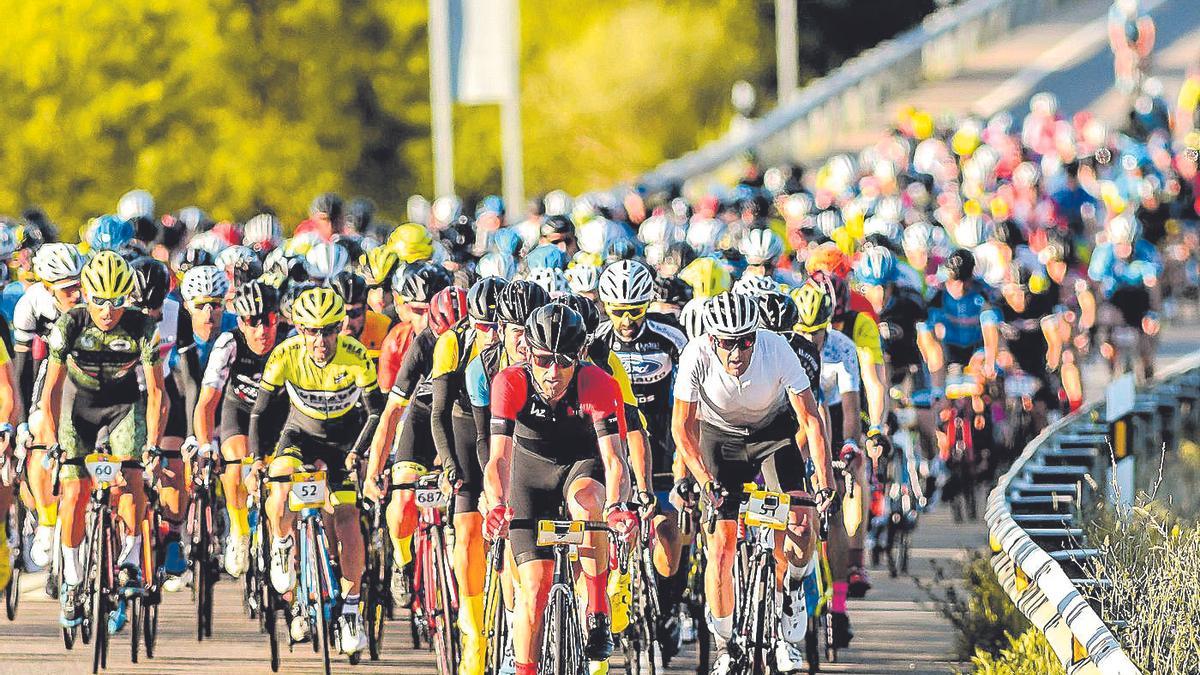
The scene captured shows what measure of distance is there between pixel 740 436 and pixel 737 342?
2.10 feet

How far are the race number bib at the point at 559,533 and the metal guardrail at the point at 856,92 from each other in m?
32.7

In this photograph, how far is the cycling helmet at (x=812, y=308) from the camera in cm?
1295

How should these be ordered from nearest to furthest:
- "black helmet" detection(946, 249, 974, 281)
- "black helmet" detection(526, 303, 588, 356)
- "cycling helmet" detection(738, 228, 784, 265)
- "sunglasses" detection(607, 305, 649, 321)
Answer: "black helmet" detection(526, 303, 588, 356), "sunglasses" detection(607, 305, 649, 321), "cycling helmet" detection(738, 228, 784, 265), "black helmet" detection(946, 249, 974, 281)

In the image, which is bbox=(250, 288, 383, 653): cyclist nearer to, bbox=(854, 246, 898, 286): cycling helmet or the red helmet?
the red helmet

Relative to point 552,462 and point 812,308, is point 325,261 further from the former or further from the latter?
point 552,462

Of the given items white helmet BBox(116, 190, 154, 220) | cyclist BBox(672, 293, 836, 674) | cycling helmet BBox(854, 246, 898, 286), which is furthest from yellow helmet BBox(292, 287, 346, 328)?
white helmet BBox(116, 190, 154, 220)

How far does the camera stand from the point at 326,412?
491 inches

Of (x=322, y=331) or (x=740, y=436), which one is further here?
(x=322, y=331)

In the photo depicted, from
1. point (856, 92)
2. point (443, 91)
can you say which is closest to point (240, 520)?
point (443, 91)

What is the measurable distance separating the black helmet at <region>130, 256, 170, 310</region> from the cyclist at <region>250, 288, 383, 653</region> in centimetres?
82

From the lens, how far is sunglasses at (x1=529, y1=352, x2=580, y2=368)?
33.6ft

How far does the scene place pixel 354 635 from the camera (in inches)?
493

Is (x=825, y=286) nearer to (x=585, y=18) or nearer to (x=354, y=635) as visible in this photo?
(x=354, y=635)

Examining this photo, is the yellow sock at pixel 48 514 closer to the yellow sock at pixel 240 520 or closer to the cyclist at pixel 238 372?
the yellow sock at pixel 240 520
